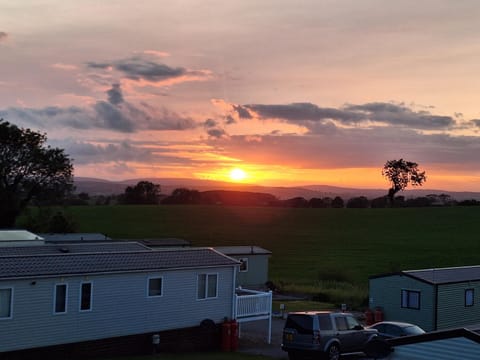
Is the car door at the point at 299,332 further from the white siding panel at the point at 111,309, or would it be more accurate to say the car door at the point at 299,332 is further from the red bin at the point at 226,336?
the white siding panel at the point at 111,309

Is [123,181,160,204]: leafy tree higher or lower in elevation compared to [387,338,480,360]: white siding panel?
higher

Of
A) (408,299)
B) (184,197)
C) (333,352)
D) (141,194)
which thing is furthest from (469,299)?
(141,194)

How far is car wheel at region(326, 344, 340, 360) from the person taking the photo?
2261 centimetres

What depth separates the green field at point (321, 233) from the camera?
64.2 m

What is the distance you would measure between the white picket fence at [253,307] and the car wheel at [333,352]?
5.45 metres

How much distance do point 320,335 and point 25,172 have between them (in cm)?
4792

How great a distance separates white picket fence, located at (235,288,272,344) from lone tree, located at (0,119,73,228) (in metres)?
39.2

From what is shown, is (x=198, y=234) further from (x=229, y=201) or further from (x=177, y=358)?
(x=177, y=358)

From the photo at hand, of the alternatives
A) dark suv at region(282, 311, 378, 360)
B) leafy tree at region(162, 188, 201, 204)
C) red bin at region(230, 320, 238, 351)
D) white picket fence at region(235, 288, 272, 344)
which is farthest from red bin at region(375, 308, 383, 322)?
leafy tree at region(162, 188, 201, 204)

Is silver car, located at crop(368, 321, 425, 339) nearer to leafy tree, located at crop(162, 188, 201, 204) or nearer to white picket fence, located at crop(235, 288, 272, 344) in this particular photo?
white picket fence, located at crop(235, 288, 272, 344)

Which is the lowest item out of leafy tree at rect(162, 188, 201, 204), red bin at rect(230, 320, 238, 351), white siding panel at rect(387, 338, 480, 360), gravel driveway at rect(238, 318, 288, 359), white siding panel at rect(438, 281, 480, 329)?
gravel driveway at rect(238, 318, 288, 359)

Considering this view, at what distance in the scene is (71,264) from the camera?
74.4 ft

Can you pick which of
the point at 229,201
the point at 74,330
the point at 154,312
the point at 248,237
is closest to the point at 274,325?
the point at 154,312

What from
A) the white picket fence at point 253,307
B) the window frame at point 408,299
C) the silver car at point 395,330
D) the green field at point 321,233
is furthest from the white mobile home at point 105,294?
the green field at point 321,233
